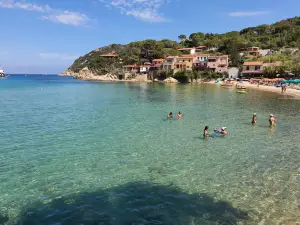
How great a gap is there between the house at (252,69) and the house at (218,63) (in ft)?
25.9

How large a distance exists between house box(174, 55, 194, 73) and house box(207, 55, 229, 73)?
7402mm

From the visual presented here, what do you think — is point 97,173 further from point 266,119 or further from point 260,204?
point 266,119

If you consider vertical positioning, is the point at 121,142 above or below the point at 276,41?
below

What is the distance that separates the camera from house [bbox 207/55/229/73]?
96.6m

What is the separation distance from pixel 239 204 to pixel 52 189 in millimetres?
7867

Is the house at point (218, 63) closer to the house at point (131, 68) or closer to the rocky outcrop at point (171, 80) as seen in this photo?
the rocky outcrop at point (171, 80)

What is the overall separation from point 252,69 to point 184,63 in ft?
86.5

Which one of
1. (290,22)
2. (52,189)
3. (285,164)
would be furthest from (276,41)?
(52,189)

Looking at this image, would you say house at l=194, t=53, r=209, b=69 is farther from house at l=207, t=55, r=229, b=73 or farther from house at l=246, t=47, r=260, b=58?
house at l=246, t=47, r=260, b=58

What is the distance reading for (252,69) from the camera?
8925 centimetres

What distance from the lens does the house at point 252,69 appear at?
285 feet

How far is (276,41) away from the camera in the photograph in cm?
11775

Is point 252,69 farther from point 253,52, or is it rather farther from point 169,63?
point 169,63

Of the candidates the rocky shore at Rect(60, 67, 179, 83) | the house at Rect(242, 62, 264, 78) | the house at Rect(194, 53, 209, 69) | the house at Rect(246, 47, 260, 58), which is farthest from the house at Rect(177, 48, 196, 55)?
the house at Rect(242, 62, 264, 78)
